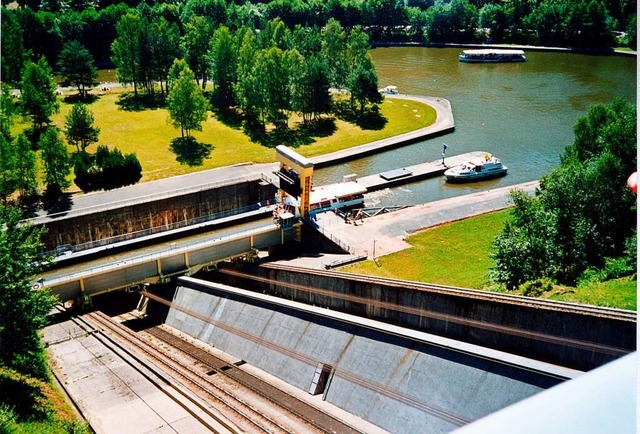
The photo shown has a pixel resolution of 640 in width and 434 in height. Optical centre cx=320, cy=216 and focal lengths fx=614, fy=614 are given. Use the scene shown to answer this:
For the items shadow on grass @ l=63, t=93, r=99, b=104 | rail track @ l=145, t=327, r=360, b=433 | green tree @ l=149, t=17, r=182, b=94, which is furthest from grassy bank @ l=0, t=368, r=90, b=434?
green tree @ l=149, t=17, r=182, b=94

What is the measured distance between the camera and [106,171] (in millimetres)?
14906

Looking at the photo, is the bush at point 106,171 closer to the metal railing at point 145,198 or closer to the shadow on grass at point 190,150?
the metal railing at point 145,198

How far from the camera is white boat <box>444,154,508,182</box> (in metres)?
16.2

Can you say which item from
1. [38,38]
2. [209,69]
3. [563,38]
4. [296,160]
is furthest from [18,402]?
[563,38]

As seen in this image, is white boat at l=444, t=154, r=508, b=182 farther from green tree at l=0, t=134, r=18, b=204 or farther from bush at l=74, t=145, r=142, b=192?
green tree at l=0, t=134, r=18, b=204

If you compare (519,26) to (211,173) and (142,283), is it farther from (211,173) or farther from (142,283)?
(142,283)

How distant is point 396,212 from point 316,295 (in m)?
3.60

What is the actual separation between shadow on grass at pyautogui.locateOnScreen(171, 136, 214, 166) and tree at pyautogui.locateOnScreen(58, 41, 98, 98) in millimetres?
7184

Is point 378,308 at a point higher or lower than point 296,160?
lower

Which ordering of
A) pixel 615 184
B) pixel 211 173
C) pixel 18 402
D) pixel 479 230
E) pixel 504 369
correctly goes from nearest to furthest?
pixel 18 402
pixel 504 369
pixel 615 184
pixel 479 230
pixel 211 173

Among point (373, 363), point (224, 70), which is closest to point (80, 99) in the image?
point (224, 70)

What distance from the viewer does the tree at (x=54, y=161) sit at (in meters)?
14.2

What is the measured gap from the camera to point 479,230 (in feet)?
38.4

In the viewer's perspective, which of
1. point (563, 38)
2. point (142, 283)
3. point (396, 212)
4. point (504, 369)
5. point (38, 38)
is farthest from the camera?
point (563, 38)
